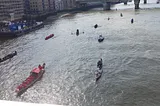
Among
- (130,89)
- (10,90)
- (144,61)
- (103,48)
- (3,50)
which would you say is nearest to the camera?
(130,89)

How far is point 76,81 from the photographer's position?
100 feet

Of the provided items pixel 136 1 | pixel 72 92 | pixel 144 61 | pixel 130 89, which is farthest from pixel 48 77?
pixel 136 1

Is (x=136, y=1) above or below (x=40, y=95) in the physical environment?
above

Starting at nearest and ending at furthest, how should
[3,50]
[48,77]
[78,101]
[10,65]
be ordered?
[78,101] → [48,77] → [10,65] → [3,50]

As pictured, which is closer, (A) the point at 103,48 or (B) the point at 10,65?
(B) the point at 10,65

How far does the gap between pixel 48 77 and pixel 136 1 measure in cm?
13129

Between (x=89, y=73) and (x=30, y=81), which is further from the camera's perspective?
(x=89, y=73)

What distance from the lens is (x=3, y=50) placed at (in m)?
56.3

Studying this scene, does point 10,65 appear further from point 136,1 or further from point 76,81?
point 136,1

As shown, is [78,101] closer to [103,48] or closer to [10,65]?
[10,65]

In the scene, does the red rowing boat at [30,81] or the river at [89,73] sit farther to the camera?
the red rowing boat at [30,81]

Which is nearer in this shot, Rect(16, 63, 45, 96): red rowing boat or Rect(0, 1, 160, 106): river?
Rect(0, 1, 160, 106): river

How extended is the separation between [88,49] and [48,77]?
18.6 metres

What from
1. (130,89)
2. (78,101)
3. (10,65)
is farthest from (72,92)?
(10,65)
